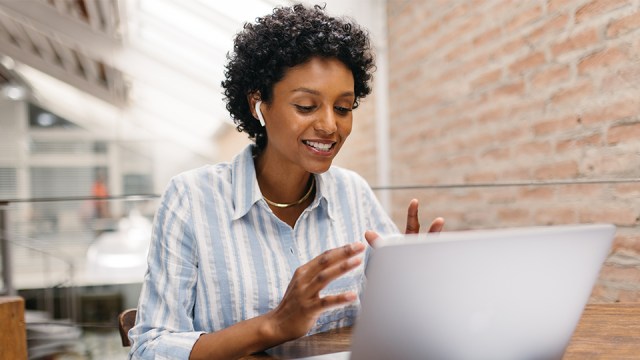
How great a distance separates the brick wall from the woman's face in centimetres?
99

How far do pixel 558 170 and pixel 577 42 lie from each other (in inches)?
17.3

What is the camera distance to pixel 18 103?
6008 millimetres

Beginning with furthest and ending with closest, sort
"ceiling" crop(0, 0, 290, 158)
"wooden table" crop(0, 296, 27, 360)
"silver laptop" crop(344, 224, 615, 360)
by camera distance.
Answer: "ceiling" crop(0, 0, 290, 158)
"wooden table" crop(0, 296, 27, 360)
"silver laptop" crop(344, 224, 615, 360)

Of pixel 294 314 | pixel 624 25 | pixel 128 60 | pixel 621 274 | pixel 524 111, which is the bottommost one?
pixel 621 274

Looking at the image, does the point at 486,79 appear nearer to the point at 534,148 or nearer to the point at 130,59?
the point at 534,148

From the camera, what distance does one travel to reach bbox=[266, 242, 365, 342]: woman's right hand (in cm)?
67

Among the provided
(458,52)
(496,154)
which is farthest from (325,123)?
(458,52)

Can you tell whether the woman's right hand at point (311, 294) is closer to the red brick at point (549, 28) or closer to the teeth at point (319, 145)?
the teeth at point (319, 145)

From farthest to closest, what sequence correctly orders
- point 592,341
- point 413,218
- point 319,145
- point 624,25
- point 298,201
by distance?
point 624,25 → point 298,201 → point 319,145 → point 413,218 → point 592,341

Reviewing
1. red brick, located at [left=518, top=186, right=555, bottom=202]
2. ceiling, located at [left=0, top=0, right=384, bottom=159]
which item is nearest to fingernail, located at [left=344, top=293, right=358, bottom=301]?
red brick, located at [left=518, top=186, right=555, bottom=202]

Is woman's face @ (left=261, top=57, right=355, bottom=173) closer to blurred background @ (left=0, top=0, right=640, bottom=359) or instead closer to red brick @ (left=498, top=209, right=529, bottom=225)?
blurred background @ (left=0, top=0, right=640, bottom=359)

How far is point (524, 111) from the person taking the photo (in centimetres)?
212

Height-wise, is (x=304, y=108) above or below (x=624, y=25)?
below

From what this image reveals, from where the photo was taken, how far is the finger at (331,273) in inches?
26.1
